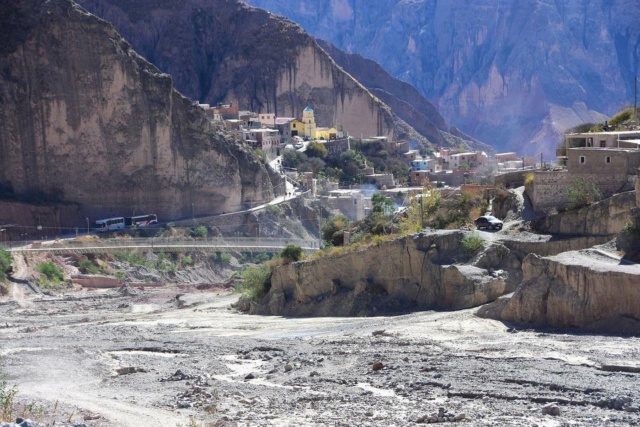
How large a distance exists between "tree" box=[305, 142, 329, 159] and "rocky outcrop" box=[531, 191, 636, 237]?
78.6 metres

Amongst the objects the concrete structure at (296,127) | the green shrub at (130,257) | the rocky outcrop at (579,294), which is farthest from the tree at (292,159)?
the rocky outcrop at (579,294)

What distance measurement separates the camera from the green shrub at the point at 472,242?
4100 cm

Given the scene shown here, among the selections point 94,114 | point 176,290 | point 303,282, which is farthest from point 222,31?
point 303,282

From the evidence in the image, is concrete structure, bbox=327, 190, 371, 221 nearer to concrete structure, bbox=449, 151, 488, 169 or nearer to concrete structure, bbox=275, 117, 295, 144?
concrete structure, bbox=449, 151, 488, 169

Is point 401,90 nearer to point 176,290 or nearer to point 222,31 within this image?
point 222,31

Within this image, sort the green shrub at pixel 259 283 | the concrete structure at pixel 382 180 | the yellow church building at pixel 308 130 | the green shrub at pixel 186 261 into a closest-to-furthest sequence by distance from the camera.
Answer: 1. the green shrub at pixel 259 283
2. the green shrub at pixel 186 261
3. the concrete structure at pixel 382 180
4. the yellow church building at pixel 308 130

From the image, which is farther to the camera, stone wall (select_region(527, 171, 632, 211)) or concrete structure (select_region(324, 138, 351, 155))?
concrete structure (select_region(324, 138, 351, 155))

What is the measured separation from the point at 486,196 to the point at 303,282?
7.37m

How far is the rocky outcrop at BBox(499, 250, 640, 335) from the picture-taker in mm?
32469

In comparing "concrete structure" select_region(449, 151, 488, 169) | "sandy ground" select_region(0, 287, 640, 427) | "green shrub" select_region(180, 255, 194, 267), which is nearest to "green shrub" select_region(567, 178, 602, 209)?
"sandy ground" select_region(0, 287, 640, 427)

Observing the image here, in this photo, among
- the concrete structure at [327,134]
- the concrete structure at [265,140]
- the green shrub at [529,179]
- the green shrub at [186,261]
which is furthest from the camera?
the concrete structure at [327,134]

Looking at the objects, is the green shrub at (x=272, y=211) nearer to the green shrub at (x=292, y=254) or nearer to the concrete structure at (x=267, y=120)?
the concrete structure at (x=267, y=120)

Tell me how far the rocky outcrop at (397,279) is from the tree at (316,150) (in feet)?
225

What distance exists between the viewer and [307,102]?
486 feet
